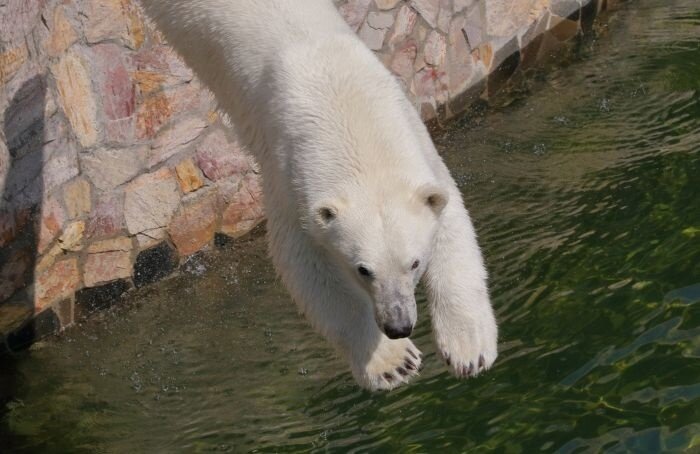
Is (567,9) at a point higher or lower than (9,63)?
lower

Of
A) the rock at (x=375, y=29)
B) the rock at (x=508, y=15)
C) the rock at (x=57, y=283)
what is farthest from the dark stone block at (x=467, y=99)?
the rock at (x=57, y=283)

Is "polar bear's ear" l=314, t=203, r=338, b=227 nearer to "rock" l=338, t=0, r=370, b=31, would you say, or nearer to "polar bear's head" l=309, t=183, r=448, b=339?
"polar bear's head" l=309, t=183, r=448, b=339

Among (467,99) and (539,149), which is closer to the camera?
(539,149)

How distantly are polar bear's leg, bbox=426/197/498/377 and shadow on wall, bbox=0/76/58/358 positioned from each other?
2680 mm

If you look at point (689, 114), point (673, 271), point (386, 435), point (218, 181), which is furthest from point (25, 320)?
point (689, 114)

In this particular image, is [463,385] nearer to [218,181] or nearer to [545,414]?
[545,414]

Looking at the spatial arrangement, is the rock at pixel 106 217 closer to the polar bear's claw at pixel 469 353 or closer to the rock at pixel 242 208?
the rock at pixel 242 208

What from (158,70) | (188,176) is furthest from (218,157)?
(158,70)

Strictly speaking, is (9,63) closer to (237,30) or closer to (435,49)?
(237,30)

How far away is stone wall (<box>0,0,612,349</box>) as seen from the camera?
5828 millimetres

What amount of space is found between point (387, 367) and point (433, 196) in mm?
599

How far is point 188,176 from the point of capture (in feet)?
21.3

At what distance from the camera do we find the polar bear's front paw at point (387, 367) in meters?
3.83

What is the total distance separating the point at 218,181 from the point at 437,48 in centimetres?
187
